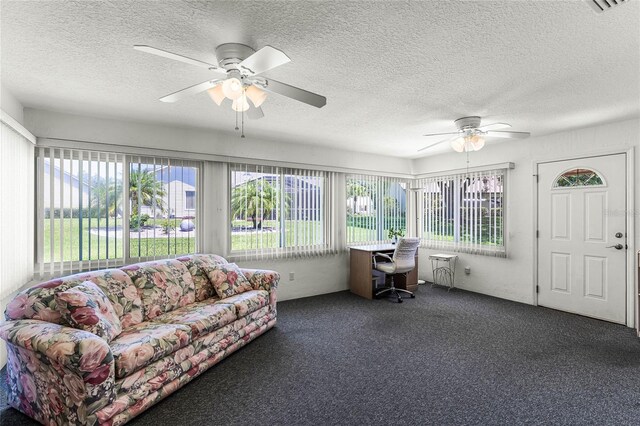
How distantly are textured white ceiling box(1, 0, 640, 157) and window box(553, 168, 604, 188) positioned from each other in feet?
2.38

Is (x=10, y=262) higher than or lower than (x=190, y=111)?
lower

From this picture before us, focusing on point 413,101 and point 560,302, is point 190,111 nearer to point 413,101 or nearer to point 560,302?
point 413,101

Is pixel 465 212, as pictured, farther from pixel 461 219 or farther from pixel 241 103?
pixel 241 103

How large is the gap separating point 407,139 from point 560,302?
9.86ft

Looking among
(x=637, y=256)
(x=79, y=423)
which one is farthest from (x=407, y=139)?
(x=79, y=423)

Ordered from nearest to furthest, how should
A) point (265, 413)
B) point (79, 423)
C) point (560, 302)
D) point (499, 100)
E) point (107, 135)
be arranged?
point (79, 423) < point (265, 413) < point (499, 100) < point (107, 135) < point (560, 302)

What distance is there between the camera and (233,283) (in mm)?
3398

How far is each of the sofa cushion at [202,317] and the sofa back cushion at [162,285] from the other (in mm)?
87

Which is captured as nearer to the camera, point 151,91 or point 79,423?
point 79,423

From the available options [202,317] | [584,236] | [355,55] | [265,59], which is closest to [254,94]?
[265,59]

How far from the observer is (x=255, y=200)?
180 inches

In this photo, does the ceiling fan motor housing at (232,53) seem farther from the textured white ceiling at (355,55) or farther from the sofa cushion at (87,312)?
the sofa cushion at (87,312)

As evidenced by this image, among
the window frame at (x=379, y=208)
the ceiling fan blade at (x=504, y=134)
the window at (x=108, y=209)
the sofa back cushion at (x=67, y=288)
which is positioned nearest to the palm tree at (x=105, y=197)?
the window at (x=108, y=209)

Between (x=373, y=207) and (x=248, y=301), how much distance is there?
338cm
